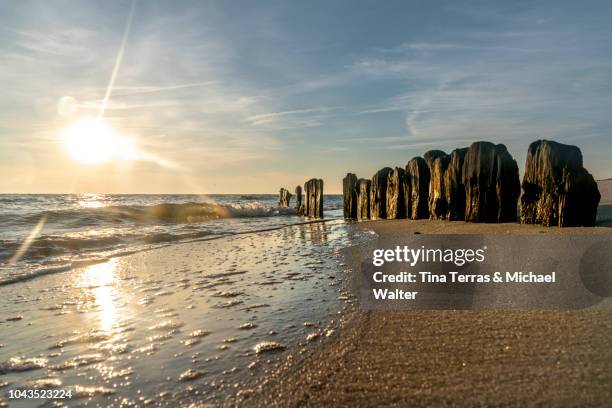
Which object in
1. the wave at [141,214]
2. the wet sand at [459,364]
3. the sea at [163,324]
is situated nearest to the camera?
the wet sand at [459,364]

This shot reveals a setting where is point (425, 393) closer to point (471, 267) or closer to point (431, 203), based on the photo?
point (471, 267)

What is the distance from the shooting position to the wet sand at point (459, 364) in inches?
76.9

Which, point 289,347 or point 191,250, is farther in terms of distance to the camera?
point 191,250

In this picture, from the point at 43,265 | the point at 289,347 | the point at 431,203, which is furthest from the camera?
the point at 431,203

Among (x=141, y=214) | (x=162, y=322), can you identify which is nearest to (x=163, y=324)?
(x=162, y=322)

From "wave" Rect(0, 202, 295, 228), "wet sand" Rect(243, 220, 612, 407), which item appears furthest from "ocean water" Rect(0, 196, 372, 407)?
"wave" Rect(0, 202, 295, 228)

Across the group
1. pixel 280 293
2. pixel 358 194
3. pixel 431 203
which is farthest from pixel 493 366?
pixel 358 194

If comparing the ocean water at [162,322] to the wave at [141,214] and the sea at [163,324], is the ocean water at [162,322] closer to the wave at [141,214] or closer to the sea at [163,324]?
the sea at [163,324]

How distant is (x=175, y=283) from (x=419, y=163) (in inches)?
383

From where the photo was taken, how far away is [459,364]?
91.2 inches

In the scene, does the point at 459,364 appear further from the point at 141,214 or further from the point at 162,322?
the point at 141,214

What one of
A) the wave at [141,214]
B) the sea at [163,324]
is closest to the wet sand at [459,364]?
the sea at [163,324]

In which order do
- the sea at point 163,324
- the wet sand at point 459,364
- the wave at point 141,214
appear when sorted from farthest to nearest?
the wave at point 141,214 → the sea at point 163,324 → the wet sand at point 459,364

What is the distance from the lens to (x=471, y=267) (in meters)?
5.30
